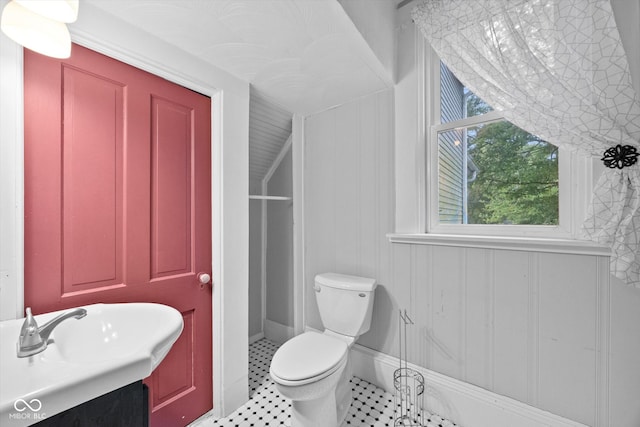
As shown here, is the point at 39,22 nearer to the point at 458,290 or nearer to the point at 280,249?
the point at 280,249

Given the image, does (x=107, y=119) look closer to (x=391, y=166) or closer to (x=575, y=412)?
(x=391, y=166)

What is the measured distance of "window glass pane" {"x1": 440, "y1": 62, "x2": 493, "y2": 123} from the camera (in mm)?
1491

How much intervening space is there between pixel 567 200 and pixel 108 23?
2.08 meters

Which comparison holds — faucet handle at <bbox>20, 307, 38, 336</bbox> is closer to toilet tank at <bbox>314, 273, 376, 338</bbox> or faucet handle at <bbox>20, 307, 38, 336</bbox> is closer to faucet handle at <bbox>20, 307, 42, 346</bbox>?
faucet handle at <bbox>20, 307, 42, 346</bbox>

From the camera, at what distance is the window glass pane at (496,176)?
1.27 metres

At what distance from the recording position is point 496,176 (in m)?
1.39

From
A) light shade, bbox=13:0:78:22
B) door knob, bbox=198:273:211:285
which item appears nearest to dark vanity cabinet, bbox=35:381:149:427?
door knob, bbox=198:273:211:285

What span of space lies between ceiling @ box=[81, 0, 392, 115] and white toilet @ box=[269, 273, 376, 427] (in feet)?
3.92

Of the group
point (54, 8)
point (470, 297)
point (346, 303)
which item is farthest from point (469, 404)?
point (54, 8)

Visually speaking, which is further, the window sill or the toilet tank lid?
the toilet tank lid

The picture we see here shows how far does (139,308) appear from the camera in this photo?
3.16 ft

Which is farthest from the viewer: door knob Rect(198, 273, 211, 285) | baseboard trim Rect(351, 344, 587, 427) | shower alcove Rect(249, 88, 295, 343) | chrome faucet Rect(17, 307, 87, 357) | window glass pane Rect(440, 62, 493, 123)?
shower alcove Rect(249, 88, 295, 343)

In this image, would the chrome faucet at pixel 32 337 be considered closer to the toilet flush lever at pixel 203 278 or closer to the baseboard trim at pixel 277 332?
the toilet flush lever at pixel 203 278

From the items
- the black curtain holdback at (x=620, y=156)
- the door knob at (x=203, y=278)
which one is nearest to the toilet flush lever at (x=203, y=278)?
the door knob at (x=203, y=278)
